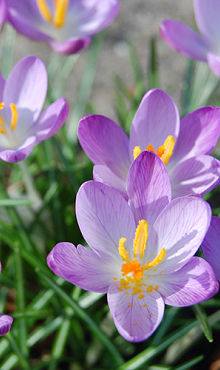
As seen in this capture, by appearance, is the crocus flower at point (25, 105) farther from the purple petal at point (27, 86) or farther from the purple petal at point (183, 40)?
the purple petal at point (183, 40)

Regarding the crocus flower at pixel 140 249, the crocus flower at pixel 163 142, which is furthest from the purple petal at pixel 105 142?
the crocus flower at pixel 140 249

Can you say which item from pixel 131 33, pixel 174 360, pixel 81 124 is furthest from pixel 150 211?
pixel 131 33

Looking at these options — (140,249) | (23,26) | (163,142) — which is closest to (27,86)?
(23,26)

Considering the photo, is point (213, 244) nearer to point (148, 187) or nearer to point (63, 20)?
point (148, 187)

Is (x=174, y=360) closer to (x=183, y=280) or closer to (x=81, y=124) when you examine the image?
(x=183, y=280)

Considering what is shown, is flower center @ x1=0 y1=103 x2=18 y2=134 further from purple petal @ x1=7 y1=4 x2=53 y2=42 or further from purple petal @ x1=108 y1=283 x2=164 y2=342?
purple petal @ x1=108 y1=283 x2=164 y2=342

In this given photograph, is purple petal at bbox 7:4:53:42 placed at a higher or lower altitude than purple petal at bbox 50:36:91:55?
higher

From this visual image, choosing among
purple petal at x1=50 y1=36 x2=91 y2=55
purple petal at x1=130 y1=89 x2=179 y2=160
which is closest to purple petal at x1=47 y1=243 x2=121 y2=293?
purple petal at x1=130 y1=89 x2=179 y2=160
